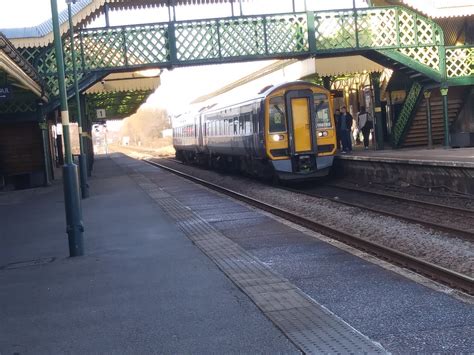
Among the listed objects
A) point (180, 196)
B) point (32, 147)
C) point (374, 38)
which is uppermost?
point (374, 38)

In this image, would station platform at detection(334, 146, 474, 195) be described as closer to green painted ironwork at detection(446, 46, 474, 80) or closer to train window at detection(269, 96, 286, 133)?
train window at detection(269, 96, 286, 133)

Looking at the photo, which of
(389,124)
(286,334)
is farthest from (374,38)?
(286,334)

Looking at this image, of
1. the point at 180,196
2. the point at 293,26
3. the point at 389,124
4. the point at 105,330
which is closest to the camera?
the point at 105,330

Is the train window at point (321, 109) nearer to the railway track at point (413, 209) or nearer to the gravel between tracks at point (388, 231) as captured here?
the railway track at point (413, 209)

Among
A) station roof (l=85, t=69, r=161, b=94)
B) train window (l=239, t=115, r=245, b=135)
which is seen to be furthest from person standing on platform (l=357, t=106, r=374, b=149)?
station roof (l=85, t=69, r=161, b=94)

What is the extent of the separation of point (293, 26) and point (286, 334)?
17013 millimetres

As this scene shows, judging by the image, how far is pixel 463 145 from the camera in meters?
21.1

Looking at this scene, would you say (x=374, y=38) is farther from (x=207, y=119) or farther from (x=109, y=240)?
(x=109, y=240)

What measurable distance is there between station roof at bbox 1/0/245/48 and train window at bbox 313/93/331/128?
6.01 metres

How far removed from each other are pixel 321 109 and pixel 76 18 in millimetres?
8575

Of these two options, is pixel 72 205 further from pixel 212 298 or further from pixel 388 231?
pixel 388 231

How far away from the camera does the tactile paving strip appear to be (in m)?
4.68

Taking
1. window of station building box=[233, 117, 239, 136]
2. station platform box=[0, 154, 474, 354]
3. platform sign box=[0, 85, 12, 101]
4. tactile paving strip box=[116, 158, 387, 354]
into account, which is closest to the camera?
tactile paving strip box=[116, 158, 387, 354]

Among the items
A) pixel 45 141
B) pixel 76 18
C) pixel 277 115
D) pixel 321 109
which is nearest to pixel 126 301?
pixel 277 115
